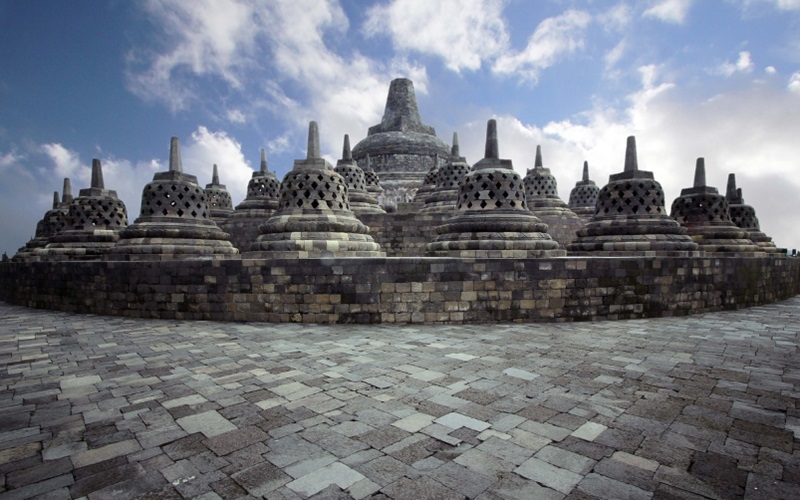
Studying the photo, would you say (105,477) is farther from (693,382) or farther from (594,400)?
(693,382)

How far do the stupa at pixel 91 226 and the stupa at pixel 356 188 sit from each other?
276 inches

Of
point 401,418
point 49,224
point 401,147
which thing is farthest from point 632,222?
point 49,224

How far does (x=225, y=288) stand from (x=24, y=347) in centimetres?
279

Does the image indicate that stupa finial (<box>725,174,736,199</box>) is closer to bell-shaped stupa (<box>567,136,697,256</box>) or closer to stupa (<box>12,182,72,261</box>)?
bell-shaped stupa (<box>567,136,697,256</box>)

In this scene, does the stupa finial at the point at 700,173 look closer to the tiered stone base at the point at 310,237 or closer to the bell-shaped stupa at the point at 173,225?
the tiered stone base at the point at 310,237

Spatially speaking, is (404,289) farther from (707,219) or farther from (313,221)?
(707,219)

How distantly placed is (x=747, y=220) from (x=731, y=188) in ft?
4.40

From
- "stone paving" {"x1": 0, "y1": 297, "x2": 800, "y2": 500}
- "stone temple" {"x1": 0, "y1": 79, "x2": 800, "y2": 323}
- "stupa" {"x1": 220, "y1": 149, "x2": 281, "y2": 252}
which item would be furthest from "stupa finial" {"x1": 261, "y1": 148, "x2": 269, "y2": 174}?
"stone paving" {"x1": 0, "y1": 297, "x2": 800, "y2": 500}

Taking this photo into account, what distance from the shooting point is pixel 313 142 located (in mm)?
10000

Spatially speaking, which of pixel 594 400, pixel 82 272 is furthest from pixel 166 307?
pixel 594 400

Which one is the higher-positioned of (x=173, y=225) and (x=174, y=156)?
(x=174, y=156)

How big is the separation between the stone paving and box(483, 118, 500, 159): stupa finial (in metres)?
5.25

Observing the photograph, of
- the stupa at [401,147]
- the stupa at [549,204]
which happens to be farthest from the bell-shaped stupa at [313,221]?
the stupa at [401,147]

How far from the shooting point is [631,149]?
34.6 ft
